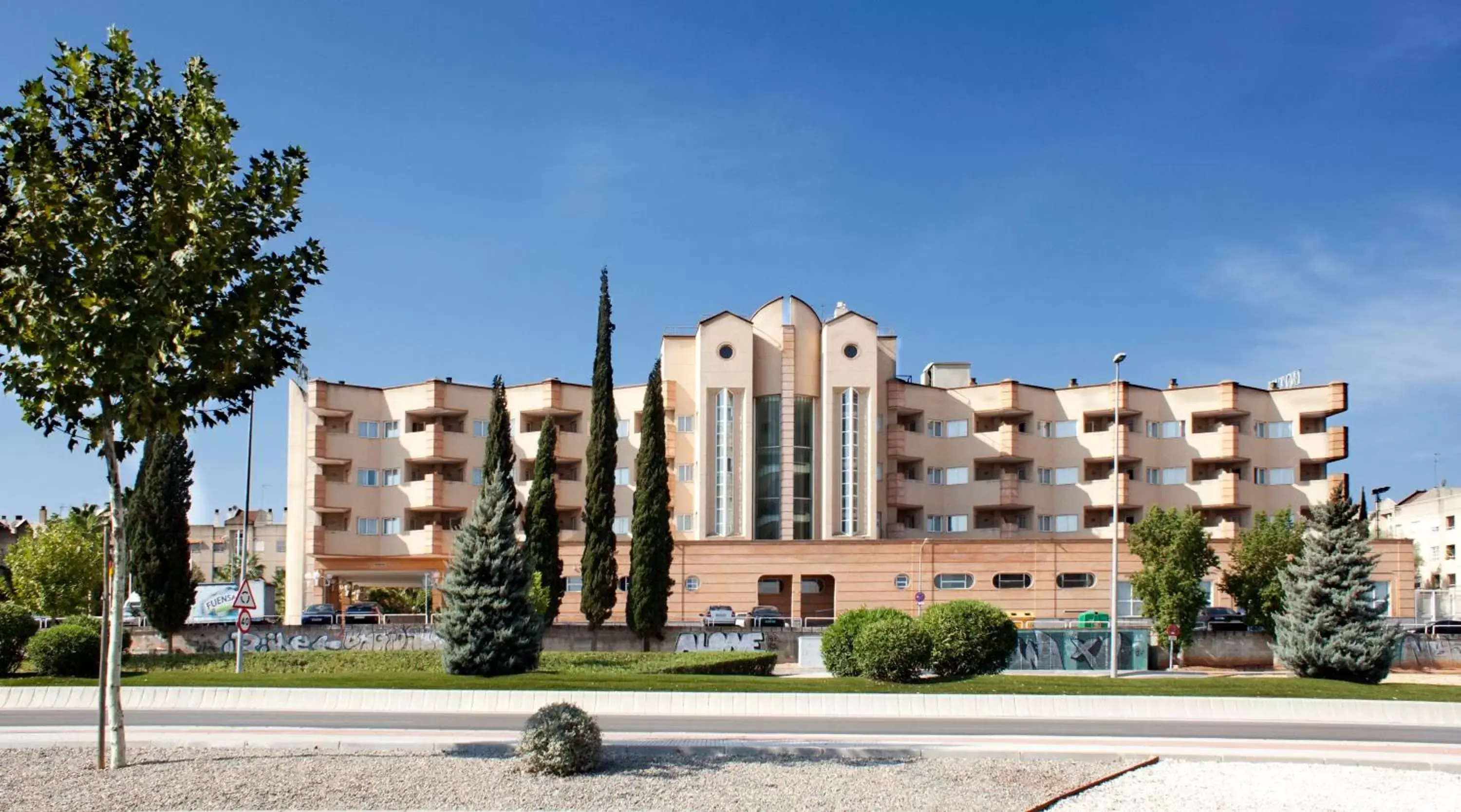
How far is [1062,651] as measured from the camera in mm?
44562

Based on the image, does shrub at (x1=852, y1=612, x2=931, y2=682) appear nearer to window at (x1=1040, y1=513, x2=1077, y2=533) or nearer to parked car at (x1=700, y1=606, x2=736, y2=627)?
parked car at (x1=700, y1=606, x2=736, y2=627)

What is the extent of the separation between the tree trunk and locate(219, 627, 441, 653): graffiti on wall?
3366 centimetres

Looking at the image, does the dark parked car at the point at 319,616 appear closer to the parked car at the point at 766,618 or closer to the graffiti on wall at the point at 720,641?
the graffiti on wall at the point at 720,641

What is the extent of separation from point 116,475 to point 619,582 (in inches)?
1833

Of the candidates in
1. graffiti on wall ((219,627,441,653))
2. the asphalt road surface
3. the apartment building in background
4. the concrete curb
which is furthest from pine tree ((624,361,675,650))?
the asphalt road surface

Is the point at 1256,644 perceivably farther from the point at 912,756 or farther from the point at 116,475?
the point at 116,475

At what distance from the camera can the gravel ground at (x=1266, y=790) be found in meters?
14.6

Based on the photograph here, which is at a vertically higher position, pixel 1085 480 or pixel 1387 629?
pixel 1085 480

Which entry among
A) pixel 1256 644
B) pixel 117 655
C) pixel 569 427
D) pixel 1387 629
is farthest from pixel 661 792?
pixel 569 427

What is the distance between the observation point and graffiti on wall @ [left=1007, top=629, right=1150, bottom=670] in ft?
145

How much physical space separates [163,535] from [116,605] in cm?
3564

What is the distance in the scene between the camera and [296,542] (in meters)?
70.9

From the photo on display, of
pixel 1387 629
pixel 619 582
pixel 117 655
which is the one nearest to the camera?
pixel 117 655

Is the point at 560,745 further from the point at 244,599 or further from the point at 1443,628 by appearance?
the point at 1443,628
